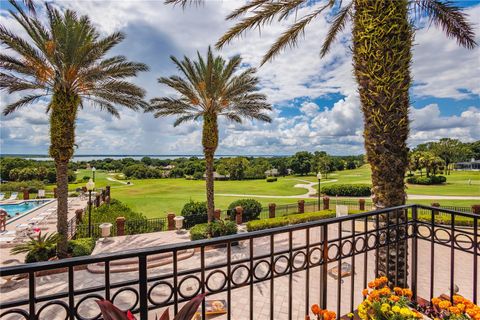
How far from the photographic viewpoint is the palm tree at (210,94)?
12234 millimetres

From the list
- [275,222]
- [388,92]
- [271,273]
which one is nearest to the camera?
[271,273]

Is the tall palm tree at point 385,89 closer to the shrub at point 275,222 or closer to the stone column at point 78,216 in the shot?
the shrub at point 275,222

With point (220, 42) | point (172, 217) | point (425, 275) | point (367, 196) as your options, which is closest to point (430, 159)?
point (367, 196)

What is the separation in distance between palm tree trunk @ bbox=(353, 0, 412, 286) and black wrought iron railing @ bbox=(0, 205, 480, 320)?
497mm

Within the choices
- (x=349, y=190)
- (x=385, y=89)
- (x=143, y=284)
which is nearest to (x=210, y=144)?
(x=385, y=89)

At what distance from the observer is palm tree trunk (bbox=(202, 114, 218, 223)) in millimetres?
12383

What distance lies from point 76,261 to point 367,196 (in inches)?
1341

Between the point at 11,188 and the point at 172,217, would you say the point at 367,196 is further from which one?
the point at 11,188

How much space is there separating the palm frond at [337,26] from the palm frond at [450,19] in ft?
4.91

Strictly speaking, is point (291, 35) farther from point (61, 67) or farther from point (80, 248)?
point (80, 248)

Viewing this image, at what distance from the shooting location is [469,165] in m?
64.9

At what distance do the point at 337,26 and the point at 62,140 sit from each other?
1025cm

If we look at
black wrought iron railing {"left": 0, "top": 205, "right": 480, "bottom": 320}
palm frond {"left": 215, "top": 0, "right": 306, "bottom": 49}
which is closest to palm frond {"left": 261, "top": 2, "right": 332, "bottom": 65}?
palm frond {"left": 215, "top": 0, "right": 306, "bottom": 49}

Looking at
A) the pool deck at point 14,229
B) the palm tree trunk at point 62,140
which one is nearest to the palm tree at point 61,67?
the palm tree trunk at point 62,140
